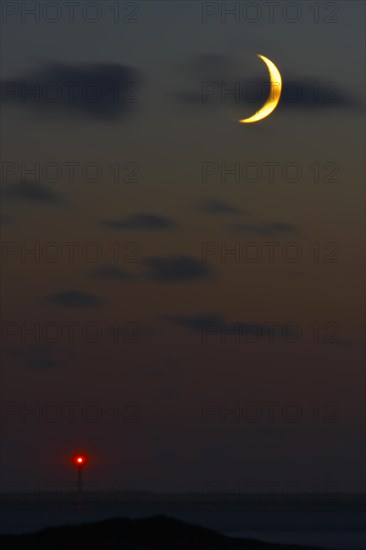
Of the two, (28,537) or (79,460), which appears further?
(79,460)

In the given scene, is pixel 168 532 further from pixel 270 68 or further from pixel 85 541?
pixel 270 68

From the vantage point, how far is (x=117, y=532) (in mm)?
57219

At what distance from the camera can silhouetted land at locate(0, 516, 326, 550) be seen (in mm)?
56031

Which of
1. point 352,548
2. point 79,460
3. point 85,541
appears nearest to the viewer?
point 85,541

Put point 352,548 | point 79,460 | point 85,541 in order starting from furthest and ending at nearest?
point 79,460 < point 352,548 < point 85,541

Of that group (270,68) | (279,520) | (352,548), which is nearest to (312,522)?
(279,520)

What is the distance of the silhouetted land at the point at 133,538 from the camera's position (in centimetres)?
5603

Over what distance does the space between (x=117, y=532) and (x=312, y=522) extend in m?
129

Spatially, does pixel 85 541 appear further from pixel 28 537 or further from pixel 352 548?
pixel 352 548

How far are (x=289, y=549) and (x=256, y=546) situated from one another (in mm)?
1660

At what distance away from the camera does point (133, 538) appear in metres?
57.2

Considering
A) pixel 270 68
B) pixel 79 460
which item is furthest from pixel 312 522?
pixel 270 68

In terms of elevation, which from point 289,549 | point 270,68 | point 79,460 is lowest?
point 289,549

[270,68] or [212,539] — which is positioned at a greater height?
[270,68]
